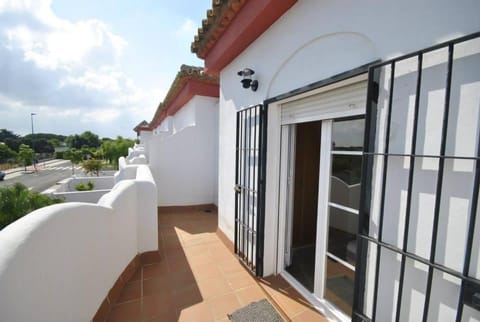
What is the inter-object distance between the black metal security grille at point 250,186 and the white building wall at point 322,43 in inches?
4.5

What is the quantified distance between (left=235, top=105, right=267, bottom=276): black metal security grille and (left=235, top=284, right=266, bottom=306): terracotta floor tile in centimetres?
24

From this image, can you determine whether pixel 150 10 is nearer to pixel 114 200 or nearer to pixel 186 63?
pixel 186 63

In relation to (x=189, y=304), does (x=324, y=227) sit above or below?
above

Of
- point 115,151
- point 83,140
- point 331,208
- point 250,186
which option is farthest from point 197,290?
point 83,140

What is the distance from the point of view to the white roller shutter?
1878 mm

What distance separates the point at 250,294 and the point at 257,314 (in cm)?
37

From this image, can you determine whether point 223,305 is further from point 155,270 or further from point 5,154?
point 5,154

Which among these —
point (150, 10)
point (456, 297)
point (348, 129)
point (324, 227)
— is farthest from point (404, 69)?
point (150, 10)

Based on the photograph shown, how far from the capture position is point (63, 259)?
1.64 metres

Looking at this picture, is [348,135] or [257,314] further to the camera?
[257,314]

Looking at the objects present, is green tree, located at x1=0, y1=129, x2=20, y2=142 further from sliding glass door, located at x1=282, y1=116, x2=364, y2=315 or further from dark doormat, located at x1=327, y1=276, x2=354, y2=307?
dark doormat, located at x1=327, y1=276, x2=354, y2=307

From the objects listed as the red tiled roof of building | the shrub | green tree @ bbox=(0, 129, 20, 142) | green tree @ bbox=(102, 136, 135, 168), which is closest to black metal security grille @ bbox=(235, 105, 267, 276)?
the red tiled roof of building

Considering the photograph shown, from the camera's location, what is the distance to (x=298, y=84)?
7.78ft

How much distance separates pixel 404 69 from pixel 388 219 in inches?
45.2
